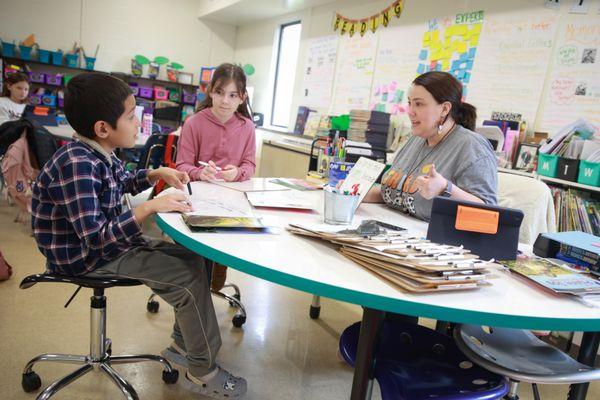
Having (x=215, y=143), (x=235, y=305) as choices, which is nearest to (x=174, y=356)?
(x=235, y=305)

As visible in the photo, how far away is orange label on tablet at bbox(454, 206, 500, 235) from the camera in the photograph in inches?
40.3

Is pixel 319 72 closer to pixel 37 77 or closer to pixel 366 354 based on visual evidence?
pixel 37 77

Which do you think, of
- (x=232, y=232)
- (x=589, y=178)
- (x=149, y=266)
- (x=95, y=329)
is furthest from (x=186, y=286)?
(x=589, y=178)

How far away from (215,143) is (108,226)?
3.29 feet

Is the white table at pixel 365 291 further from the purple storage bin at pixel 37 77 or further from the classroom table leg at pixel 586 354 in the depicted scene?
the purple storage bin at pixel 37 77

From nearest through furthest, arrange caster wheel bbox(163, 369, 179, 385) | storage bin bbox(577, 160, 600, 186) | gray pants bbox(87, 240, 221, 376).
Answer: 1. gray pants bbox(87, 240, 221, 376)
2. caster wheel bbox(163, 369, 179, 385)
3. storage bin bbox(577, 160, 600, 186)

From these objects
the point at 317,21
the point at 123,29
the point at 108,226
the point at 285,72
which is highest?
the point at 317,21

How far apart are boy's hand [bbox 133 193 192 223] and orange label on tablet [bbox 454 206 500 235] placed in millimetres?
722

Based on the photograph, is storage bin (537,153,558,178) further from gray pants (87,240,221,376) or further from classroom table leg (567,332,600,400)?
gray pants (87,240,221,376)

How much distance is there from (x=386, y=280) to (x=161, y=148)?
2.83 m

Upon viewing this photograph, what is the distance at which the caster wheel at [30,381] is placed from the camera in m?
1.51

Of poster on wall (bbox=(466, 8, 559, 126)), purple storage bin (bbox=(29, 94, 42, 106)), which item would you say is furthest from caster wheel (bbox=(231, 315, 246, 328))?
purple storage bin (bbox=(29, 94, 42, 106))

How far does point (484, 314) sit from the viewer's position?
760 millimetres

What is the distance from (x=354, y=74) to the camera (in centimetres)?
474
